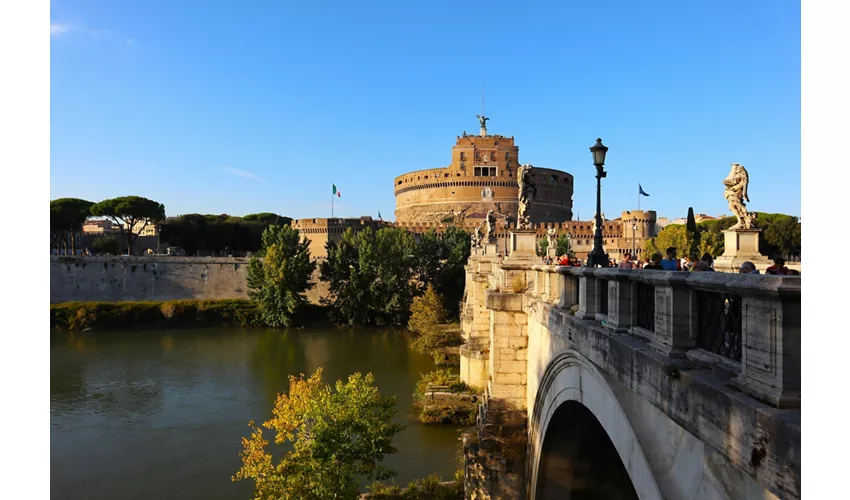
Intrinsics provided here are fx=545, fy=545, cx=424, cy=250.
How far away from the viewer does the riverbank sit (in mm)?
35562

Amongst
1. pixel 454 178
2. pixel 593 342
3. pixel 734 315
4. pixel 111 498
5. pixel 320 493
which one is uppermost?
pixel 454 178

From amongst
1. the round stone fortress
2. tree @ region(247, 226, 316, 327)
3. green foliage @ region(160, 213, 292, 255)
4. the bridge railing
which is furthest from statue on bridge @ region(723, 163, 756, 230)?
the round stone fortress

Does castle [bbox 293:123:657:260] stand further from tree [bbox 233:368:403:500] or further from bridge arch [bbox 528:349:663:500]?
bridge arch [bbox 528:349:663:500]

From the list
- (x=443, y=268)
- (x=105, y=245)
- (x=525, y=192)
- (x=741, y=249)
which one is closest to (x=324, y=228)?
(x=443, y=268)

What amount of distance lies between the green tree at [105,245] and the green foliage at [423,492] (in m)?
51.8

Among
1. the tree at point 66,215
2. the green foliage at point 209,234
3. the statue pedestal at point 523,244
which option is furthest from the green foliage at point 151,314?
the statue pedestal at point 523,244

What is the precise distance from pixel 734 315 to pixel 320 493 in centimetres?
852

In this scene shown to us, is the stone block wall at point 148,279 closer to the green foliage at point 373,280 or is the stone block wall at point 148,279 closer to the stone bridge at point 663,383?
the green foliage at point 373,280

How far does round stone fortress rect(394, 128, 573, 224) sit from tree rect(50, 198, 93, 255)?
33621mm

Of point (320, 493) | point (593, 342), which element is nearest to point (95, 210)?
point (320, 493)

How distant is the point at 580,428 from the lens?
295 inches

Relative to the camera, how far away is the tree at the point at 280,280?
119 ft

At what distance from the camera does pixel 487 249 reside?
77.3ft

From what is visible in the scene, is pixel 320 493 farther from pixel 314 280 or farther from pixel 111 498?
pixel 314 280
